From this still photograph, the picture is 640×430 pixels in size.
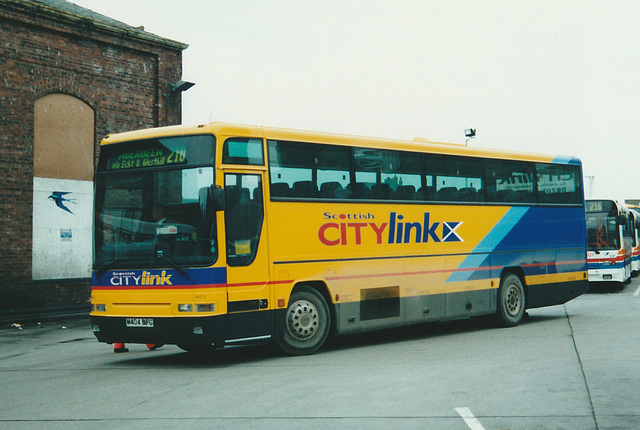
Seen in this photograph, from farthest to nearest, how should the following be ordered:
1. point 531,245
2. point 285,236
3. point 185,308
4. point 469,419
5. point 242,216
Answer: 1. point 531,245
2. point 285,236
3. point 242,216
4. point 185,308
5. point 469,419

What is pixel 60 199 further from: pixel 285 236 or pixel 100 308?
pixel 285 236

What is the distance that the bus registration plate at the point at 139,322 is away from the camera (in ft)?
34.7

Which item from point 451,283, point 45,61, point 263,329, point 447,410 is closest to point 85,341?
point 263,329

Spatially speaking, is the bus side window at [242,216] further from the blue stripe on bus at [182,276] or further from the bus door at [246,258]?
the blue stripe on bus at [182,276]

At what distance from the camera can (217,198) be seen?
1023 centimetres

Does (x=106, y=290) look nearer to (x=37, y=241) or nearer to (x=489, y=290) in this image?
(x=489, y=290)

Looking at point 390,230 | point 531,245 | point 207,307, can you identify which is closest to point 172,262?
point 207,307

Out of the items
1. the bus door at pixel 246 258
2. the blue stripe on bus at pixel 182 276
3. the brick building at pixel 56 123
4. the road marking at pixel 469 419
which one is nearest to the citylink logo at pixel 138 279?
the blue stripe on bus at pixel 182 276

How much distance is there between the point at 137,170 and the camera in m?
11.1

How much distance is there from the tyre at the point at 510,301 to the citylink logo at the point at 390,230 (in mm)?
1774

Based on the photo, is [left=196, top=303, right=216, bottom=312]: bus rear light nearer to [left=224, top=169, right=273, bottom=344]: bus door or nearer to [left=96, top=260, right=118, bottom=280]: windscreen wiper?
[left=224, top=169, right=273, bottom=344]: bus door

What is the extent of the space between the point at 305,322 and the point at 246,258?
4.99 feet

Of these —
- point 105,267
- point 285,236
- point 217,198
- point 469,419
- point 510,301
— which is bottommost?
point 469,419

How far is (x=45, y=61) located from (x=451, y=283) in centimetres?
1305
